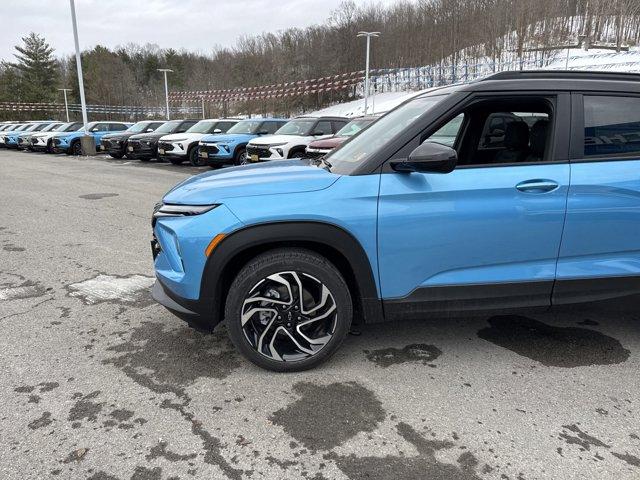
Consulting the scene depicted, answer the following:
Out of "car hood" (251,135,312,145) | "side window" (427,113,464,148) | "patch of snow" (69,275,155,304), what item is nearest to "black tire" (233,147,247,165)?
"car hood" (251,135,312,145)

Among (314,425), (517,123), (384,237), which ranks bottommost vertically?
(314,425)

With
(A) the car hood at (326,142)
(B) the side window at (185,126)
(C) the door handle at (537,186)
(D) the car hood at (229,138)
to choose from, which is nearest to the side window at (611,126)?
(C) the door handle at (537,186)

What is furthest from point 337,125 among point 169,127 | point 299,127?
point 169,127

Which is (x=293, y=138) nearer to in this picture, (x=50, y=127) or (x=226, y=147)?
(x=226, y=147)

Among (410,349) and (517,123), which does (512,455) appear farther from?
(517,123)

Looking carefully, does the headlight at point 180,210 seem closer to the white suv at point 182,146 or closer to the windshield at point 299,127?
the windshield at point 299,127

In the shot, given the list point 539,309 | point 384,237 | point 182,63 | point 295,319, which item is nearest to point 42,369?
point 295,319

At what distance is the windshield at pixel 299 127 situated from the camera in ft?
42.0

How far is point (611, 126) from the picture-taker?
2.86 meters

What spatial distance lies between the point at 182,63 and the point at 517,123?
83.1 m

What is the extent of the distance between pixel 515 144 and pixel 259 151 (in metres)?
9.69

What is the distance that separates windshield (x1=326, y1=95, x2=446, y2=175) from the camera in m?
2.92

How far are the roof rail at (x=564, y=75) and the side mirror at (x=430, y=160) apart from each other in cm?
68

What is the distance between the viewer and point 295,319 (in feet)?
9.22
